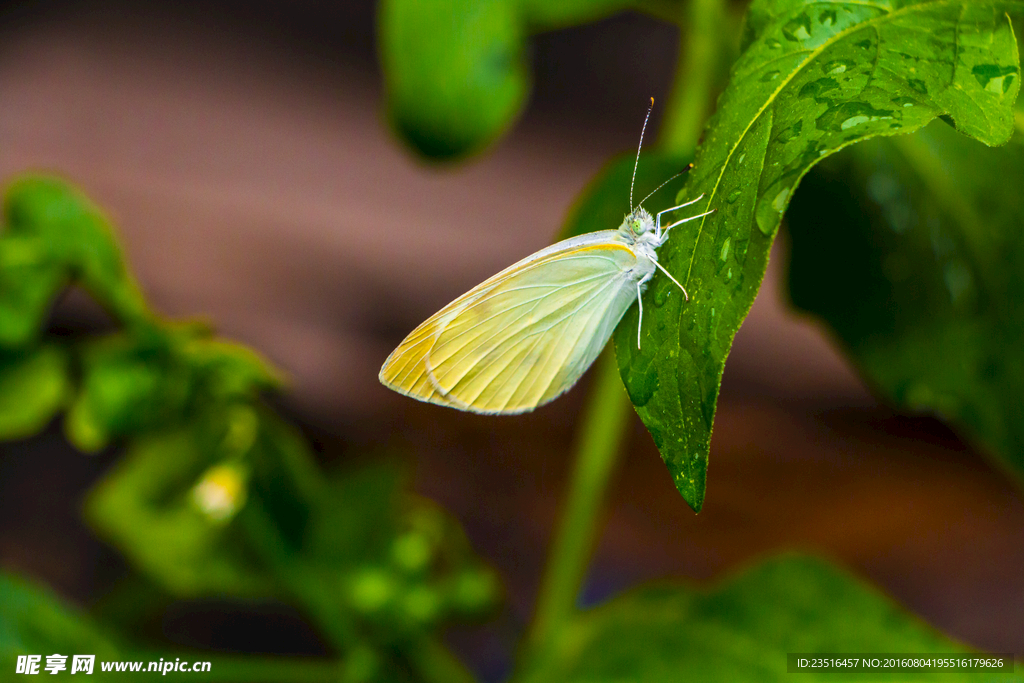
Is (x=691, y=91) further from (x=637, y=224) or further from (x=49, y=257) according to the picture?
(x=49, y=257)

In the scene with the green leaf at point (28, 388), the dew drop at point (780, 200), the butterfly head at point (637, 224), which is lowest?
the green leaf at point (28, 388)

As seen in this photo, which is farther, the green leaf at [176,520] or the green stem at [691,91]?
the green leaf at [176,520]

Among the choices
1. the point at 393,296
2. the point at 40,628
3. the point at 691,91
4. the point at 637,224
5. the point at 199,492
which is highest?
the point at 691,91

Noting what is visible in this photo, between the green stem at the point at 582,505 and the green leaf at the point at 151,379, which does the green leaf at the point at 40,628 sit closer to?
the green leaf at the point at 151,379

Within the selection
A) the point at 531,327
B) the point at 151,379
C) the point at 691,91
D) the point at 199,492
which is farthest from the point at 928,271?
the point at 199,492

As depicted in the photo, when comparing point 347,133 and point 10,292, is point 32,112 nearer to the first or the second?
point 347,133

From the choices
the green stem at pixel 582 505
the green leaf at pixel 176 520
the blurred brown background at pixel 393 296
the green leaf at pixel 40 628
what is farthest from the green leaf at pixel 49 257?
the blurred brown background at pixel 393 296

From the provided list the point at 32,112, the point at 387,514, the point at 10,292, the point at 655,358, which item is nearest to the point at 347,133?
the point at 32,112
